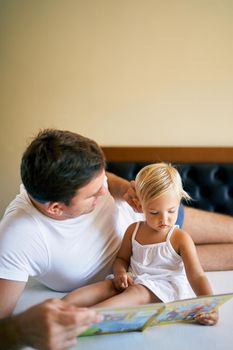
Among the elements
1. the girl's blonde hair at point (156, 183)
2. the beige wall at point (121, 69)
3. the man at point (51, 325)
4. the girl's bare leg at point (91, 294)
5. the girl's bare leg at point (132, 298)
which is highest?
the beige wall at point (121, 69)

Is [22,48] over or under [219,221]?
over

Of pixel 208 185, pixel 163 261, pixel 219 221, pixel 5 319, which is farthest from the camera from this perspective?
pixel 208 185

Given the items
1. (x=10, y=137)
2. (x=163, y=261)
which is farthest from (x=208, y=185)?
(x=10, y=137)

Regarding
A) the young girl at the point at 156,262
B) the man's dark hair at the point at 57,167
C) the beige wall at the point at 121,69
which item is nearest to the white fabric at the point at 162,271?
the young girl at the point at 156,262

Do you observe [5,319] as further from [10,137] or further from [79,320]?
[10,137]

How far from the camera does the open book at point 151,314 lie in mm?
836

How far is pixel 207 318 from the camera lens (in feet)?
3.36

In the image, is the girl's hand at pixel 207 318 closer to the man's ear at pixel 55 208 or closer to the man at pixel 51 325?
the man at pixel 51 325

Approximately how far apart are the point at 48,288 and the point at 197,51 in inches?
67.4

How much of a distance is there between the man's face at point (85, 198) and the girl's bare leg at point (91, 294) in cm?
28

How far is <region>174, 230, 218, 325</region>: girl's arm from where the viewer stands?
103 cm

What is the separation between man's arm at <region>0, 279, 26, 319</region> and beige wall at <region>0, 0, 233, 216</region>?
4.71 feet

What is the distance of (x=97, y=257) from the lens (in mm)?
1279

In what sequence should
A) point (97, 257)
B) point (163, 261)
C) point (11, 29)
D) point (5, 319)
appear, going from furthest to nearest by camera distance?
point (11, 29), point (97, 257), point (163, 261), point (5, 319)
